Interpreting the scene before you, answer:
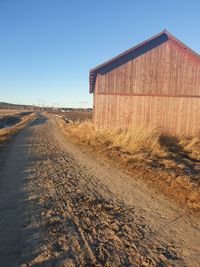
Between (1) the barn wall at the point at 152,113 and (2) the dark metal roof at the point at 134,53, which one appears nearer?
(2) the dark metal roof at the point at 134,53

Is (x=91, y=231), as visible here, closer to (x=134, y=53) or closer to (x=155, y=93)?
(x=155, y=93)

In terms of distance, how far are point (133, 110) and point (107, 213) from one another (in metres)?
13.0

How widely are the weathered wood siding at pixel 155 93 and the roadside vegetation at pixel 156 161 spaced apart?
3.97 ft

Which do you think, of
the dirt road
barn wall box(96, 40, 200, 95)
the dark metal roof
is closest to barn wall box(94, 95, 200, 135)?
barn wall box(96, 40, 200, 95)

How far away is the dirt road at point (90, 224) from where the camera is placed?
12.3ft

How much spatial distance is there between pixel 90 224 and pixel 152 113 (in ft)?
45.3

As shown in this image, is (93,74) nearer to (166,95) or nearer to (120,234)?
(166,95)

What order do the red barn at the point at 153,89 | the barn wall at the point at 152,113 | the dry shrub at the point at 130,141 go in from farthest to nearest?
the barn wall at the point at 152,113
the red barn at the point at 153,89
the dry shrub at the point at 130,141

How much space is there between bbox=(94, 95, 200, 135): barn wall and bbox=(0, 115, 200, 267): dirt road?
32.3 feet

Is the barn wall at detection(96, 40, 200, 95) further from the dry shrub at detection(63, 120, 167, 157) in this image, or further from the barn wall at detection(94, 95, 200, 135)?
the dry shrub at detection(63, 120, 167, 157)

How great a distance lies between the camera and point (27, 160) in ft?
35.3

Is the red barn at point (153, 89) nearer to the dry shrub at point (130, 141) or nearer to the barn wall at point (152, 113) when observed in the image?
the barn wall at point (152, 113)

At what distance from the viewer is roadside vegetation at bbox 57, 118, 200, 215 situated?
6.76 metres

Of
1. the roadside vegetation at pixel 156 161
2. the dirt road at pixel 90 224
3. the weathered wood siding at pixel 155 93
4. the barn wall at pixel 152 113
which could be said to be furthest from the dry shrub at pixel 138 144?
the dirt road at pixel 90 224
